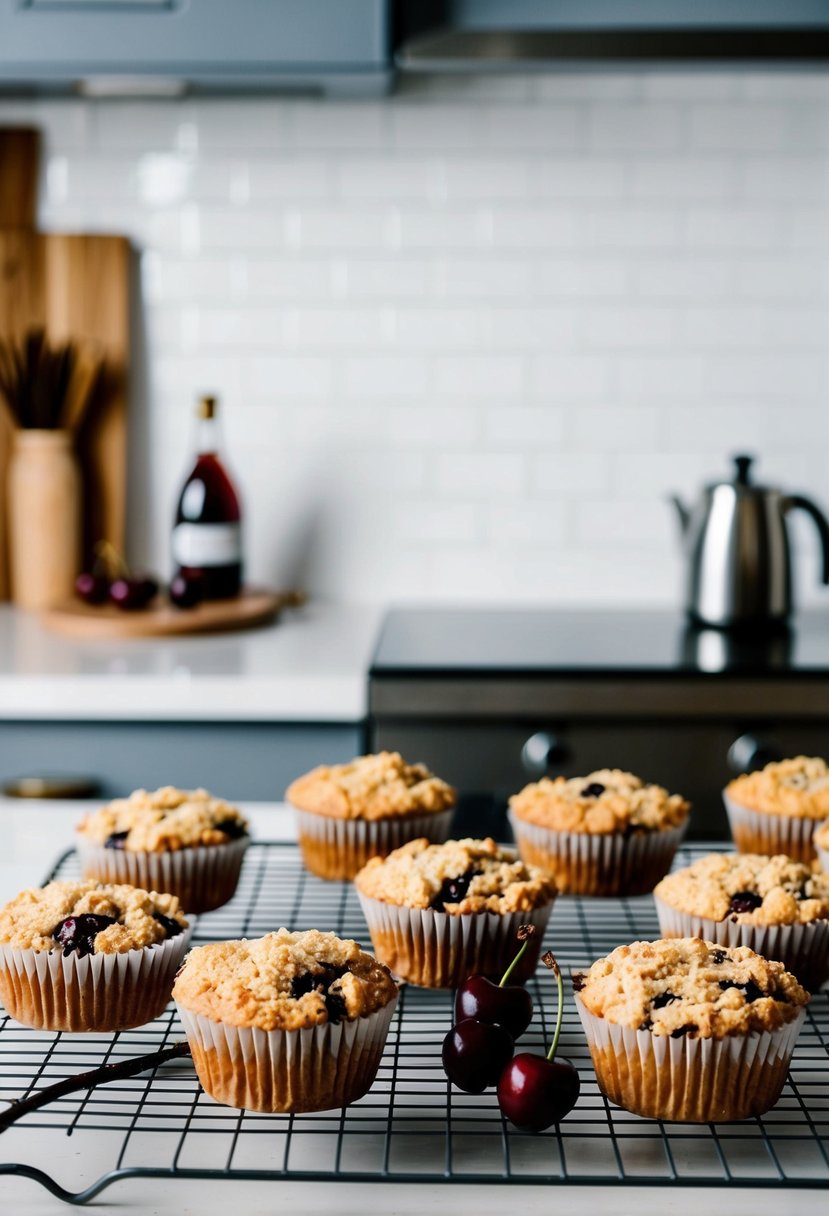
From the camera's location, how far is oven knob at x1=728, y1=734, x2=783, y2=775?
2244 millimetres

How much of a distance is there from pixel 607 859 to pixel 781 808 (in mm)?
209

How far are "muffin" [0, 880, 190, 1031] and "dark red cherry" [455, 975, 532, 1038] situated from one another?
273 mm

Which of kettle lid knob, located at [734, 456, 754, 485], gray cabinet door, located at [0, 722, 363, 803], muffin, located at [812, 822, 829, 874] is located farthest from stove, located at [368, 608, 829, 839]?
muffin, located at [812, 822, 829, 874]

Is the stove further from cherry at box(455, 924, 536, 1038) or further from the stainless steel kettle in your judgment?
cherry at box(455, 924, 536, 1038)

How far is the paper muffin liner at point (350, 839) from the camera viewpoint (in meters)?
1.53

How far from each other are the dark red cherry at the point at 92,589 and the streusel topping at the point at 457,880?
56.6 inches

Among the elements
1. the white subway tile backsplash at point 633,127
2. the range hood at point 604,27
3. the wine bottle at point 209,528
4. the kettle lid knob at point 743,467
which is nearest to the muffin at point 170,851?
the wine bottle at point 209,528

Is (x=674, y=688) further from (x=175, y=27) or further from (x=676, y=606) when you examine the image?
(x=175, y=27)

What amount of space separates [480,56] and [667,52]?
1.12 ft

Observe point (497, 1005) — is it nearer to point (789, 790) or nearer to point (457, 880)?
point (457, 880)

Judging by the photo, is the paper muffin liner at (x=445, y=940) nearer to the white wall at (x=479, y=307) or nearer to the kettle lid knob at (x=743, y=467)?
the kettle lid knob at (x=743, y=467)

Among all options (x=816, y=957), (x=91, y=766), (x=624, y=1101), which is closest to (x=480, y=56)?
(x=91, y=766)

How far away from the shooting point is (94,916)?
1.18 meters

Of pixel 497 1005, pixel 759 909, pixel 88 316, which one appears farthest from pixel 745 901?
pixel 88 316
